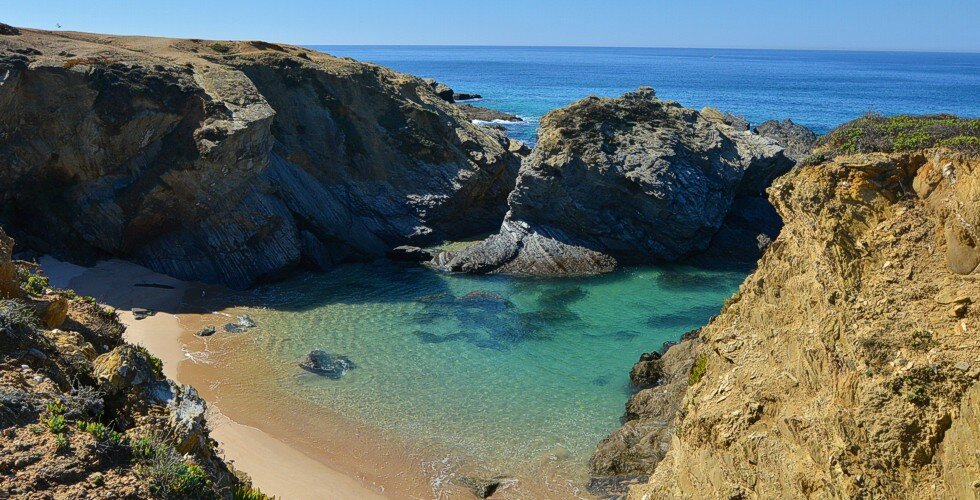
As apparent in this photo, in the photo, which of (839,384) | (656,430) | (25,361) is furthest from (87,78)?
(839,384)

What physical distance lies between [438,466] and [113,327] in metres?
7.86

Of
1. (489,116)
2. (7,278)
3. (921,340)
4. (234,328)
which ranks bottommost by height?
(234,328)

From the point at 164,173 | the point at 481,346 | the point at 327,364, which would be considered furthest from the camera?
the point at 164,173

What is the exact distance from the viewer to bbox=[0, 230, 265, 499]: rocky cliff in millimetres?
7664

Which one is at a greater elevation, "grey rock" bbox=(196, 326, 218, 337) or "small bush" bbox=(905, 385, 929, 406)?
"small bush" bbox=(905, 385, 929, 406)

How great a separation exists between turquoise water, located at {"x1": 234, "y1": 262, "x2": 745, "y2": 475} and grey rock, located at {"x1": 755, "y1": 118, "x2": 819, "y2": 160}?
1550 cm

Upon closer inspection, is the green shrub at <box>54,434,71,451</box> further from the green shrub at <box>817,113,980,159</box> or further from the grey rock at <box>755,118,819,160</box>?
the grey rock at <box>755,118,819,160</box>

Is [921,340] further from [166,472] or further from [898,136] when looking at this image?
[166,472]

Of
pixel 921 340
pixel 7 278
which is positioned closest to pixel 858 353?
pixel 921 340

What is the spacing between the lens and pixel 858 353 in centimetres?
880

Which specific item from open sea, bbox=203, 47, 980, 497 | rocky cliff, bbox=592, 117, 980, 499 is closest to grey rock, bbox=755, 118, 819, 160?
open sea, bbox=203, 47, 980, 497

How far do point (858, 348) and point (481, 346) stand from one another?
1539cm

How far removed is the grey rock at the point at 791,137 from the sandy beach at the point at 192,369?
32.2 meters

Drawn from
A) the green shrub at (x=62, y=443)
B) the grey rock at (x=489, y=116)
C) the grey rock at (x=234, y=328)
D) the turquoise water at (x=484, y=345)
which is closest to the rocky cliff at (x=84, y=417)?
the green shrub at (x=62, y=443)
